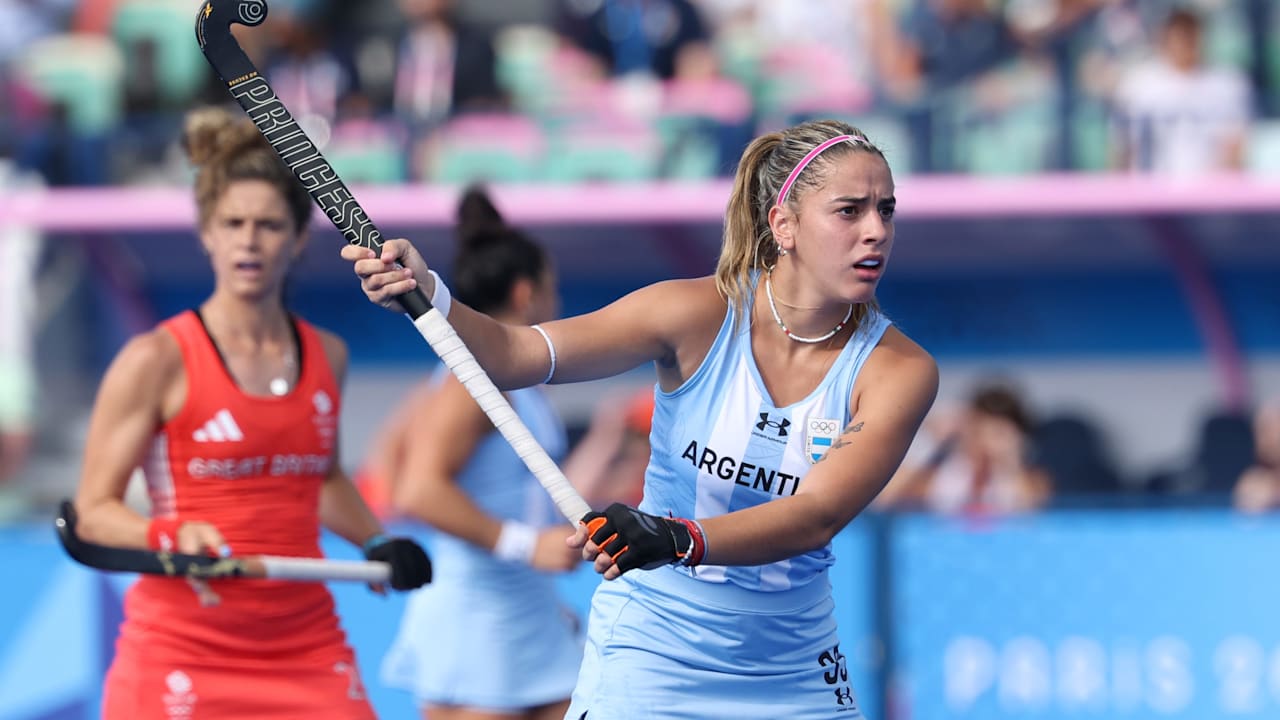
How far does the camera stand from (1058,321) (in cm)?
1159

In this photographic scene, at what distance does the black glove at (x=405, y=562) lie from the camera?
14.0 ft

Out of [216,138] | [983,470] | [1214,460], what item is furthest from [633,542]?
[1214,460]

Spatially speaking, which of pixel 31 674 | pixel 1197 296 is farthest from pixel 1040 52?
pixel 31 674

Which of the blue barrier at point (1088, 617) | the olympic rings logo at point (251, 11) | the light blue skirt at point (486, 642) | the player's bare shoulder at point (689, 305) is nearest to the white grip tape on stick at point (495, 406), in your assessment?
the player's bare shoulder at point (689, 305)

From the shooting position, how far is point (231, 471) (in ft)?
13.8

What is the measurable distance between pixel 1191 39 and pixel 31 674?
7.00 metres

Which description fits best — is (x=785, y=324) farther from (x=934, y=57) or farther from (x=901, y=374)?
(x=934, y=57)

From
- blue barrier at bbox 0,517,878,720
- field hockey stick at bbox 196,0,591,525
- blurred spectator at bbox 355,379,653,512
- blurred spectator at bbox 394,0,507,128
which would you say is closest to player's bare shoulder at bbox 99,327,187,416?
field hockey stick at bbox 196,0,591,525

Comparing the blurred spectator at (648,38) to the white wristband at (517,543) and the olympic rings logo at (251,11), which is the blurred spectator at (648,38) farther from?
the olympic rings logo at (251,11)

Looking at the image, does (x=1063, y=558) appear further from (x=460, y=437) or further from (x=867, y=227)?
(x=867, y=227)

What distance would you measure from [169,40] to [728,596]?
342 inches

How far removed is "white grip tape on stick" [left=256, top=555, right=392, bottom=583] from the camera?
406 centimetres

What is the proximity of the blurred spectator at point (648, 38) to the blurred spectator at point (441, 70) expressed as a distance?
2.27 feet

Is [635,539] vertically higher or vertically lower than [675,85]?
lower
